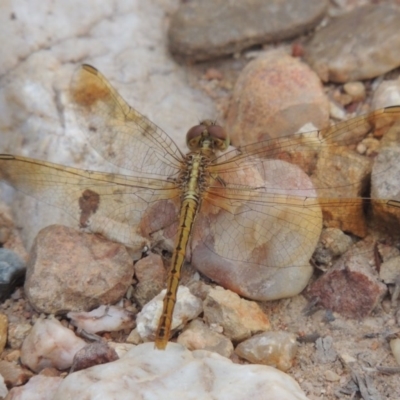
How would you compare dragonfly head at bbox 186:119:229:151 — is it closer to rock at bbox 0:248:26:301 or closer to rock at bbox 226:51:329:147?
rock at bbox 226:51:329:147

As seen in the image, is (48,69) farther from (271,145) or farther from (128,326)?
(128,326)

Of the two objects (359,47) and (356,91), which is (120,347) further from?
(359,47)

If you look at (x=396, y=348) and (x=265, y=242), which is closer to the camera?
(x=396, y=348)

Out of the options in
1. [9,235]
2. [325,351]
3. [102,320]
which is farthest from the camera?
[9,235]

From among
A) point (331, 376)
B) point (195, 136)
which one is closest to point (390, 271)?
point (331, 376)

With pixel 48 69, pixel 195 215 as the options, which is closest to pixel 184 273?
pixel 195 215

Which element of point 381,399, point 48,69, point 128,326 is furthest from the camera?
point 48,69

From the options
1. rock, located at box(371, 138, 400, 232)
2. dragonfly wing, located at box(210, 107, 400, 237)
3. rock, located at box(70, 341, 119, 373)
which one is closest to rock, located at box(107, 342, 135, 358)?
rock, located at box(70, 341, 119, 373)
